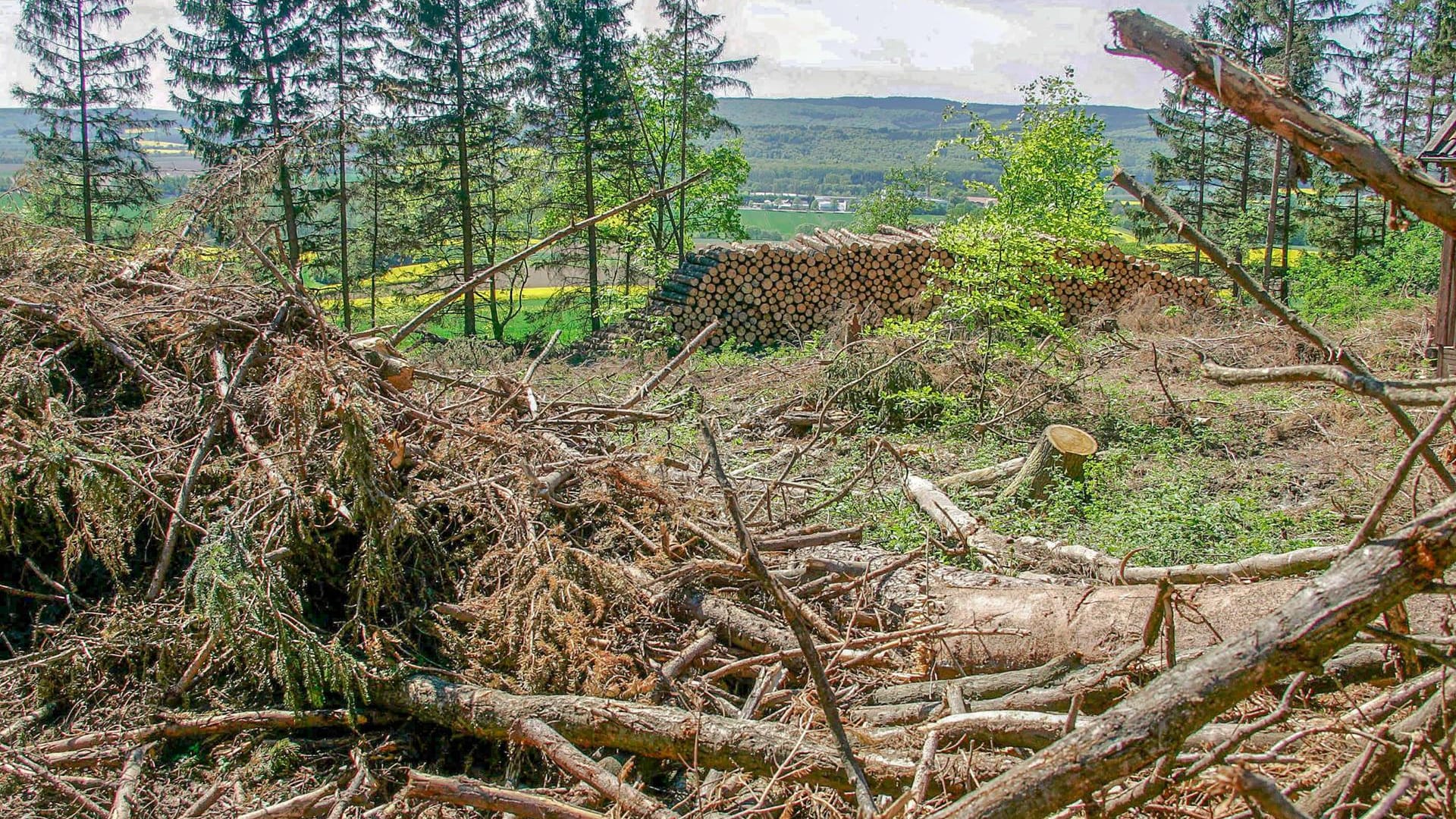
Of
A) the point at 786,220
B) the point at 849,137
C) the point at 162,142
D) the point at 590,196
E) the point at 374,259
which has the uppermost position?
the point at 849,137

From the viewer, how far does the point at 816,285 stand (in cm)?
1427

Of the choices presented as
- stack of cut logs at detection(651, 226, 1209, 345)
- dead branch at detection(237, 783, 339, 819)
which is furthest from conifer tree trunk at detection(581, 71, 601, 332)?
dead branch at detection(237, 783, 339, 819)

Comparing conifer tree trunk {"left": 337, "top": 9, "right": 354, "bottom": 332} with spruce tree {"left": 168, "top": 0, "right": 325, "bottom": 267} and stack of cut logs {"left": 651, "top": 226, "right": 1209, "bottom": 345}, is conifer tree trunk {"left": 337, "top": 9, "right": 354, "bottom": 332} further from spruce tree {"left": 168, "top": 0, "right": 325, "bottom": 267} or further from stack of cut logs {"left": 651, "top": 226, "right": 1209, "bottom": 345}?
stack of cut logs {"left": 651, "top": 226, "right": 1209, "bottom": 345}

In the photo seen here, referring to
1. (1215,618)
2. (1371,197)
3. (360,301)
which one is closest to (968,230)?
(1215,618)

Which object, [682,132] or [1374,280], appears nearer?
[1374,280]

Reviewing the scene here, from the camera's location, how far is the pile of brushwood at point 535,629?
6.19 ft

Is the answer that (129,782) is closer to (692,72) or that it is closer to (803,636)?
(803,636)

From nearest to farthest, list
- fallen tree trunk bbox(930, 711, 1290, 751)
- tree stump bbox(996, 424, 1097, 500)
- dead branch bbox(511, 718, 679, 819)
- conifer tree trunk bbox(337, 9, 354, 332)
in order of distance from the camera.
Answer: dead branch bbox(511, 718, 679, 819), fallen tree trunk bbox(930, 711, 1290, 751), tree stump bbox(996, 424, 1097, 500), conifer tree trunk bbox(337, 9, 354, 332)

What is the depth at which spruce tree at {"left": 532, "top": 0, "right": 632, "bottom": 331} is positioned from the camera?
60.3 ft

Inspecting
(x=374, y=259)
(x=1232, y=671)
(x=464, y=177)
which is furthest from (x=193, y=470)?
(x=374, y=259)

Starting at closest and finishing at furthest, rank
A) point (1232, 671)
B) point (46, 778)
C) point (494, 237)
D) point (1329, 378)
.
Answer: point (1232, 671)
point (1329, 378)
point (46, 778)
point (494, 237)

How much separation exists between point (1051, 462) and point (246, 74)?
60.6 feet

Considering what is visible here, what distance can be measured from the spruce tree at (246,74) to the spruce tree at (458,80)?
1.84 meters

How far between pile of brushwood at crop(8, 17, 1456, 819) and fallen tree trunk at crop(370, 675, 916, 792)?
0.01m
